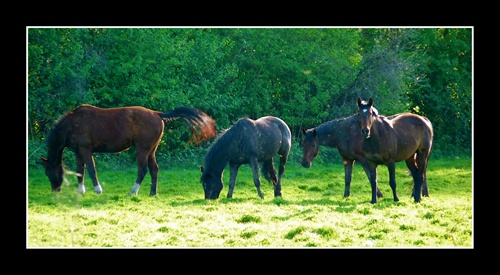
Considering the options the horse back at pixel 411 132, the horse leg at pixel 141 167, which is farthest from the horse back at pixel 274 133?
the horse leg at pixel 141 167

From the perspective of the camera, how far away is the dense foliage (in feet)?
67.8

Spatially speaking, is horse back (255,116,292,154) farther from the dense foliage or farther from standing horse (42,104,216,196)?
the dense foliage

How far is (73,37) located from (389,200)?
39.9 feet

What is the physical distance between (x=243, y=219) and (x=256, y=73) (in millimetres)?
14922

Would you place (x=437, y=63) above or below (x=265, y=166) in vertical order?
above

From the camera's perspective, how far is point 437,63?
28.0 meters

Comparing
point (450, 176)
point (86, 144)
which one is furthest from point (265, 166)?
point (450, 176)

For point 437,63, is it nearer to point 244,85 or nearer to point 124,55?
point 244,85

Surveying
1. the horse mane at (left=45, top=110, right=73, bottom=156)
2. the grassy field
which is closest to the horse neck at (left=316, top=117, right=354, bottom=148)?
the grassy field

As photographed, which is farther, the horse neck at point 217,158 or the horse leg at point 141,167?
the horse leg at point 141,167

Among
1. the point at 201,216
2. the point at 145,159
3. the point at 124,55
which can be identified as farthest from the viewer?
the point at 124,55

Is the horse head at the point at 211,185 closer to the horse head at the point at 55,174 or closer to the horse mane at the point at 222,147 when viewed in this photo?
the horse mane at the point at 222,147

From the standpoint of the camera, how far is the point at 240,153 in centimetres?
1436

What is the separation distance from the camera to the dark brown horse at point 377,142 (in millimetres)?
13380
